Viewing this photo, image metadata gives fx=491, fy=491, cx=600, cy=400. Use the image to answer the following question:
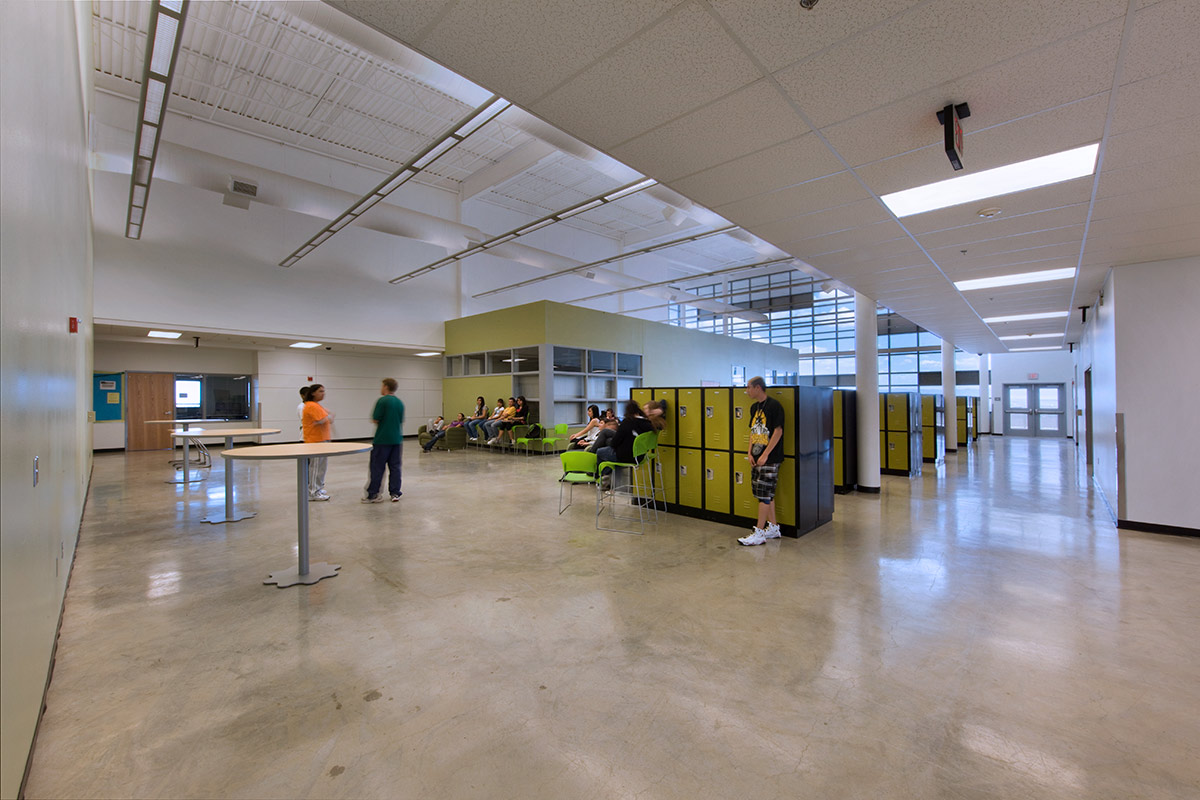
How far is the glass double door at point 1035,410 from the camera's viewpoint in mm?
17203

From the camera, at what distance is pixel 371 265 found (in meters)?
12.7

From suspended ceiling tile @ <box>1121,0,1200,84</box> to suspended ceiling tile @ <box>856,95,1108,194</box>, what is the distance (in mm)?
228

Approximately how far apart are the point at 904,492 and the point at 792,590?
4.98 metres

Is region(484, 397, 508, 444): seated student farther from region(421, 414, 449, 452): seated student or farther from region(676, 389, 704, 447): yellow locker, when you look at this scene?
region(676, 389, 704, 447): yellow locker

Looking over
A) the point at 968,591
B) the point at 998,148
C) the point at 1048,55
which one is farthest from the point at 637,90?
the point at 968,591

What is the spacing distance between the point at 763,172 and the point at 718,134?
61 cm

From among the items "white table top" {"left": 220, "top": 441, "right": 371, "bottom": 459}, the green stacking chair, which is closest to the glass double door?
the green stacking chair

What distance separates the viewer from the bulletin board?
11203mm

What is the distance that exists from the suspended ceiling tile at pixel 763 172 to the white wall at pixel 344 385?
11151 millimetres

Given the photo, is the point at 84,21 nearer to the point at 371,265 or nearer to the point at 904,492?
the point at 371,265

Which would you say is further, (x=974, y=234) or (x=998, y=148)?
(x=974, y=234)

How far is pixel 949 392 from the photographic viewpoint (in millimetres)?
13164

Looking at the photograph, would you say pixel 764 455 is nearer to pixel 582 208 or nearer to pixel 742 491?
pixel 742 491

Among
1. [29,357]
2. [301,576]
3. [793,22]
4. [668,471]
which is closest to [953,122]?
[793,22]
